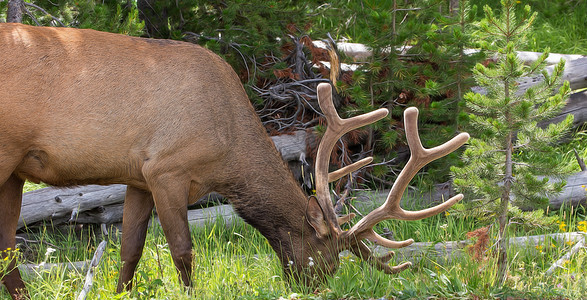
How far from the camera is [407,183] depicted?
177 inches

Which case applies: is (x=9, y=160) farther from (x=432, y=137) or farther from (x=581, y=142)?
(x=581, y=142)

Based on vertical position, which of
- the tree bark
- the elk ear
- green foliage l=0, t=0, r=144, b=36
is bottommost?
the elk ear

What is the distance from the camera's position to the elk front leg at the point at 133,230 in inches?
192

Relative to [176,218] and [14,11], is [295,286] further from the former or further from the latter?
[14,11]

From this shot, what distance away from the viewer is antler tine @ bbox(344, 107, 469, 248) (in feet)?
14.0

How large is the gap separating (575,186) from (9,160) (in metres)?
5.20

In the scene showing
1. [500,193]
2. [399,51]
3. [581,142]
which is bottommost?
[581,142]

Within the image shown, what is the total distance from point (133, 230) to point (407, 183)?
207 cm

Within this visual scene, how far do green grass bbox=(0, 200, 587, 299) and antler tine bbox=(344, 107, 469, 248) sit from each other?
0.74 ft

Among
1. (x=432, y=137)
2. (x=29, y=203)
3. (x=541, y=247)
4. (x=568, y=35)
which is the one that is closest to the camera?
(x=541, y=247)

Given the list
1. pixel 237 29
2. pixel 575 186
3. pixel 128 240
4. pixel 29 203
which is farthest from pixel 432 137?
pixel 29 203

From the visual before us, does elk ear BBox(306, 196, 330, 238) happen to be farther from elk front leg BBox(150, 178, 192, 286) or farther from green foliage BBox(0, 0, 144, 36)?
green foliage BBox(0, 0, 144, 36)

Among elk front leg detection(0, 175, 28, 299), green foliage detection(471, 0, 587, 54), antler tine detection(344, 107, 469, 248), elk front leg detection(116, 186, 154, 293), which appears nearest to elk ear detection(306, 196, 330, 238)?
antler tine detection(344, 107, 469, 248)

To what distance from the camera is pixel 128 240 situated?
16.1 feet
